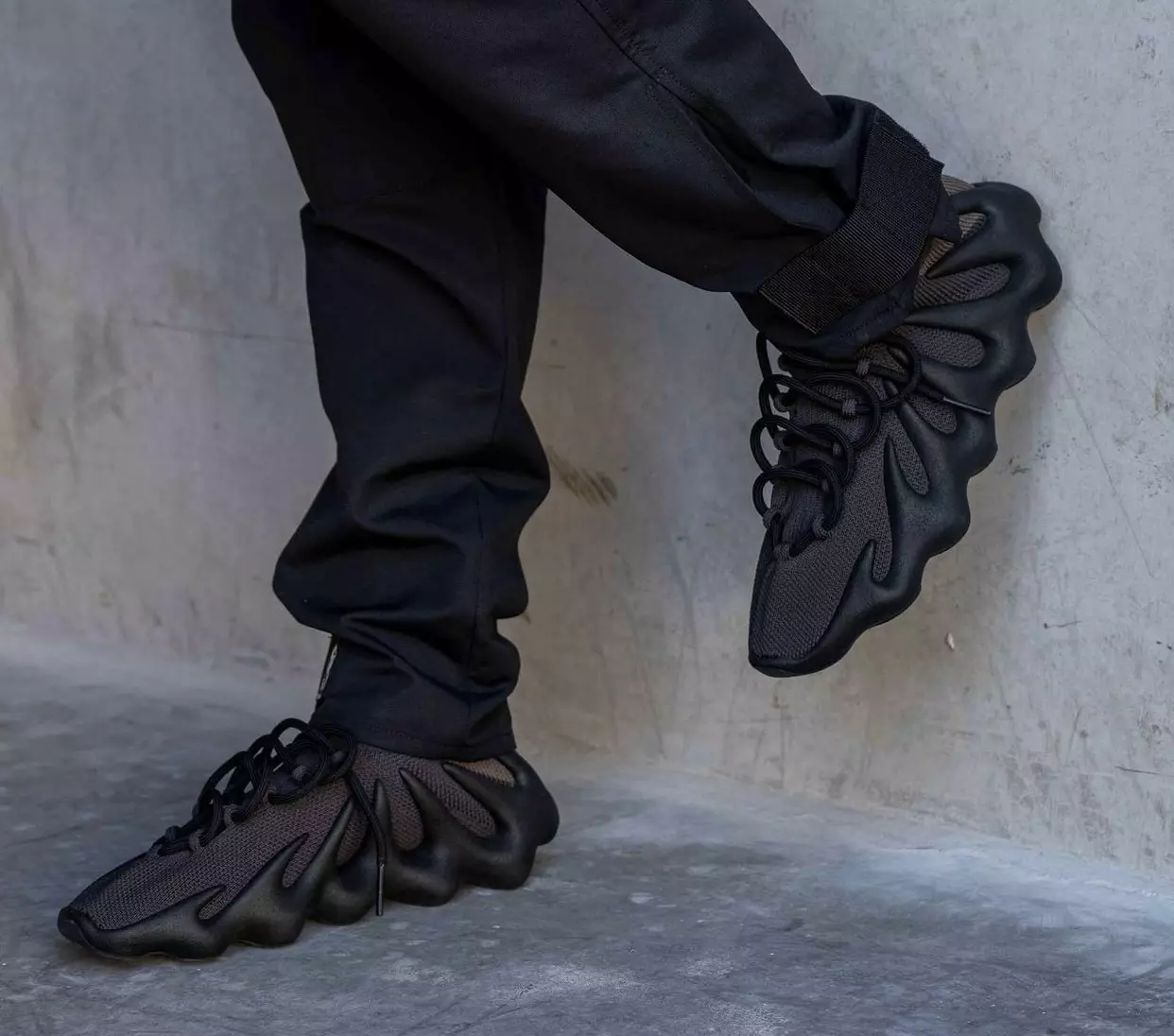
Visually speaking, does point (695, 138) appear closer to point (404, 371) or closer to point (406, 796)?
point (404, 371)

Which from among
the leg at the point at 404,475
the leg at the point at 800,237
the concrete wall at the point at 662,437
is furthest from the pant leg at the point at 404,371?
the concrete wall at the point at 662,437

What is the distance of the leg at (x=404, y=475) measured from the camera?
987 mm

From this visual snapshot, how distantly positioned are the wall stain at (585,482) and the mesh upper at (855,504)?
0.99ft

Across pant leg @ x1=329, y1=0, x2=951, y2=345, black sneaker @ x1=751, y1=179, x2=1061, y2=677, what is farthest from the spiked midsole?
pant leg @ x1=329, y1=0, x2=951, y2=345

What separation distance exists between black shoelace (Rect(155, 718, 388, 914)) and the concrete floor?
7 cm

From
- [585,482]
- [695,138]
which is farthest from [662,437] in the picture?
[695,138]

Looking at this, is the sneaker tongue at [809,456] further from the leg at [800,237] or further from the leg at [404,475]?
the leg at [404,475]

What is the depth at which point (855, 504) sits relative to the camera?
969mm

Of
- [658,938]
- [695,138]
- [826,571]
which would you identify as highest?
[695,138]

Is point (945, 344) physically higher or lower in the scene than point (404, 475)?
higher

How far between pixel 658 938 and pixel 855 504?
Answer: 0.29 meters

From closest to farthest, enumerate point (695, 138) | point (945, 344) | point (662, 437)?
point (695, 138) → point (945, 344) → point (662, 437)

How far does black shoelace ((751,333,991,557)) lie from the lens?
97cm

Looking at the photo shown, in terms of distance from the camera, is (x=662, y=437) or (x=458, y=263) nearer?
(x=458, y=263)
